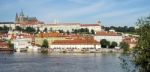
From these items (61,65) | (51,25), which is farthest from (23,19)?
(61,65)

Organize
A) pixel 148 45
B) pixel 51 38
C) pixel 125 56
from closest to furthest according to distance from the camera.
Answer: pixel 148 45 → pixel 125 56 → pixel 51 38

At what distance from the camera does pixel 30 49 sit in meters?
70.6

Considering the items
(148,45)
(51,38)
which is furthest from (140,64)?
(51,38)

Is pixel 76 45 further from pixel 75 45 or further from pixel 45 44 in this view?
pixel 45 44

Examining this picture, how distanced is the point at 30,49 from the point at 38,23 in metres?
42.2

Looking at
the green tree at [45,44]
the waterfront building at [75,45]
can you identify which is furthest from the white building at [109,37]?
the waterfront building at [75,45]

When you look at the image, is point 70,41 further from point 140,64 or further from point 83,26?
point 140,64

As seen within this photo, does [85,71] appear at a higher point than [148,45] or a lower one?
lower

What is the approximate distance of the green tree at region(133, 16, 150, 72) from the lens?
10188mm

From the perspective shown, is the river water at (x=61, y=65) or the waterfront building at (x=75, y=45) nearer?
the river water at (x=61, y=65)

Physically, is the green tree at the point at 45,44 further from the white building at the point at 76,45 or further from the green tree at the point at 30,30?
the green tree at the point at 30,30

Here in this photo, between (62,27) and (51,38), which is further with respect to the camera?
(62,27)

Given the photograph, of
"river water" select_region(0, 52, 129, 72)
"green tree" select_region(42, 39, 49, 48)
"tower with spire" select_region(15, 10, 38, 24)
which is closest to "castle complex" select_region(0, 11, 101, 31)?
"tower with spire" select_region(15, 10, 38, 24)

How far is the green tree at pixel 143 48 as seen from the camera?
33.4ft
